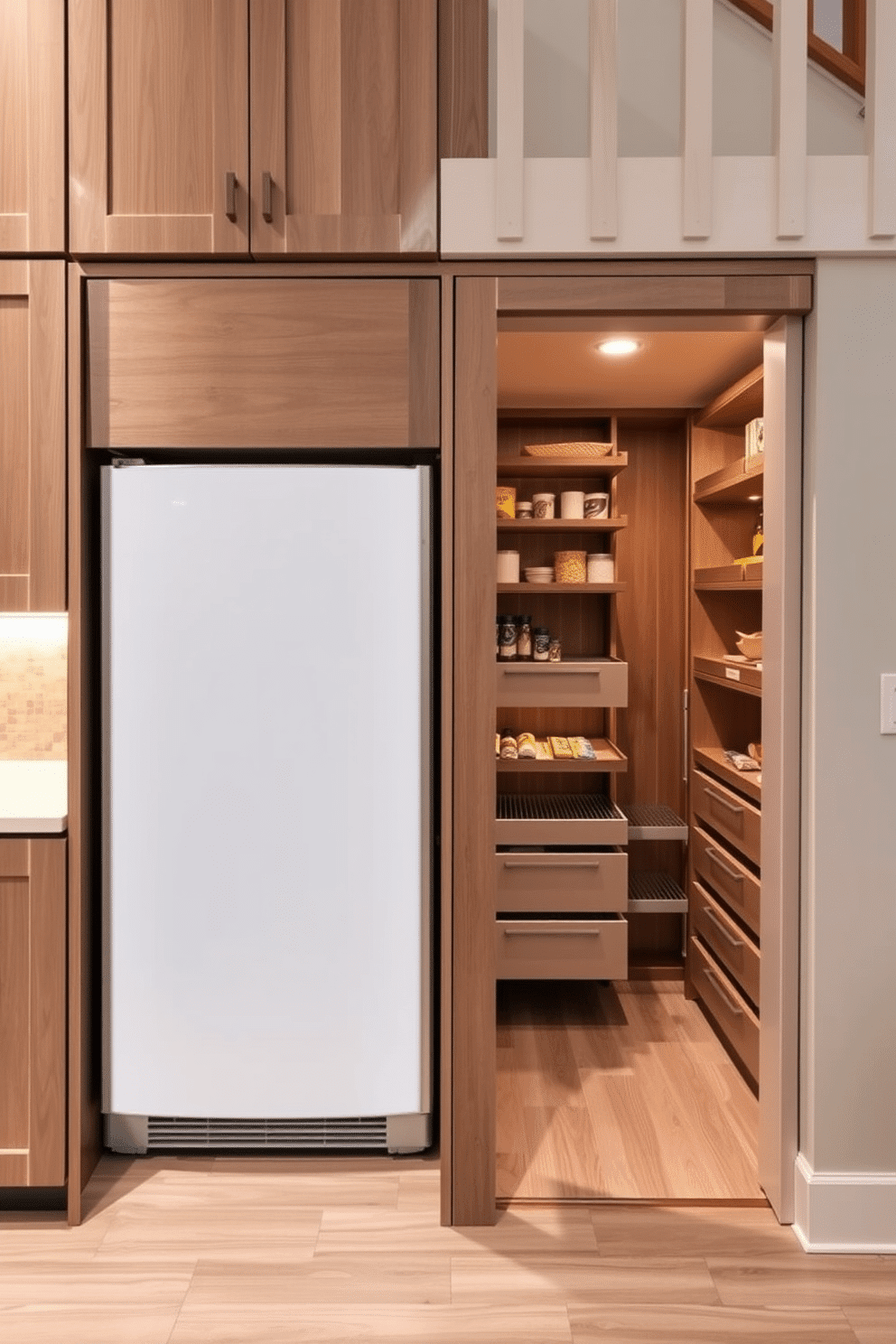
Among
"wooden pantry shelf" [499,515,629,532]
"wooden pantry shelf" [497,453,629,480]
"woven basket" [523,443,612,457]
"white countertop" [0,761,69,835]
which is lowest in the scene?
"white countertop" [0,761,69,835]

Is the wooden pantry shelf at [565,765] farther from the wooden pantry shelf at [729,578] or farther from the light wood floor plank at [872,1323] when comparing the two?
the light wood floor plank at [872,1323]

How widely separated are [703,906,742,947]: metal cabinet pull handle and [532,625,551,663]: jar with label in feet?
3.27

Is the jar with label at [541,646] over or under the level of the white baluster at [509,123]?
under

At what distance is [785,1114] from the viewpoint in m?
2.26

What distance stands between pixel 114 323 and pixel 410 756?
1147mm

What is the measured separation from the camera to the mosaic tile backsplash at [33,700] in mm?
2775

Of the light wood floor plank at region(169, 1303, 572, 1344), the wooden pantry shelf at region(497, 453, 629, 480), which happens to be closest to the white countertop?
the light wood floor plank at region(169, 1303, 572, 1344)

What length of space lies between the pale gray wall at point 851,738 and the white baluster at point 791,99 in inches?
7.2

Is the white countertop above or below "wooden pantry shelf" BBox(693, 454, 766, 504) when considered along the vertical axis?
below

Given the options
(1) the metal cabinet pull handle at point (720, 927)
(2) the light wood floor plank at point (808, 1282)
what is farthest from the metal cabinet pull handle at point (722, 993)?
(2) the light wood floor plank at point (808, 1282)

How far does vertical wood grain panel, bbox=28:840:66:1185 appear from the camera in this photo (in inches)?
87.5

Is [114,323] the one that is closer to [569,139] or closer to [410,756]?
[410,756]

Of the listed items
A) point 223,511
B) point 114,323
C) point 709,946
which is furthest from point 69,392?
point 709,946

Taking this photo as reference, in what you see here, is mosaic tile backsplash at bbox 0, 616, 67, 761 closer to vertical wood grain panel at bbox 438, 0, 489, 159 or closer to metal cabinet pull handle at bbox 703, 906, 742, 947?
vertical wood grain panel at bbox 438, 0, 489, 159
